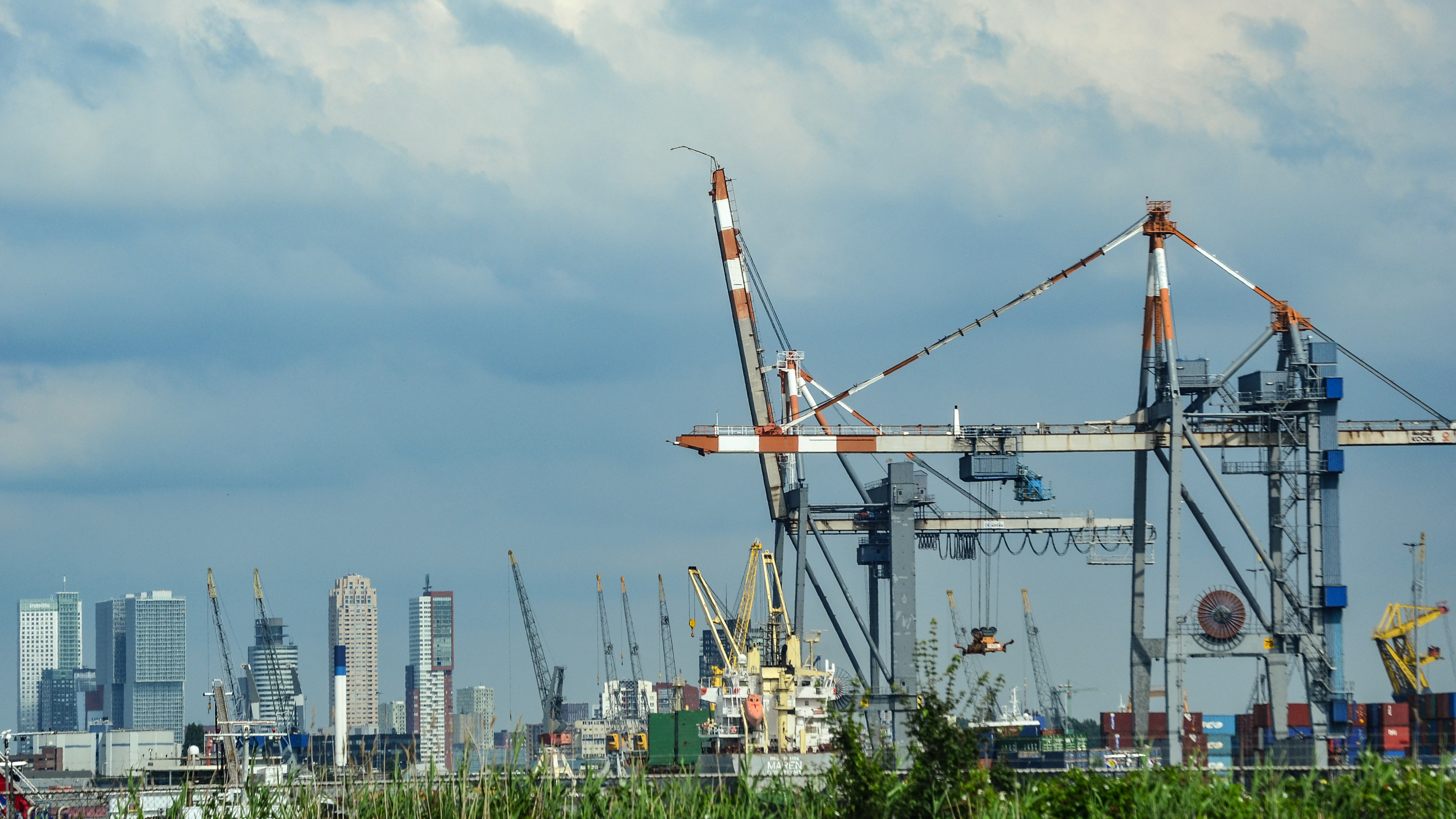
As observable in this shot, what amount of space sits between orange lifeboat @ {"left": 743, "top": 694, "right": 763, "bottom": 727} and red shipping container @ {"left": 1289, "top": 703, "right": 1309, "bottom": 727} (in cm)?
2533

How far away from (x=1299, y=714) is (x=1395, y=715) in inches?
237

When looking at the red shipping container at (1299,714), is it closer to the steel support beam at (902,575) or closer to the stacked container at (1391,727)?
the stacked container at (1391,727)

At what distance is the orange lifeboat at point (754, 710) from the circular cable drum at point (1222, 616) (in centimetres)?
2040

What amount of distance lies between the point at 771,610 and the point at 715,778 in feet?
133

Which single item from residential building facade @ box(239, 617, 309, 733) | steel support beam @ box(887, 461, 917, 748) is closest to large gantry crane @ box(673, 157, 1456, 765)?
steel support beam @ box(887, 461, 917, 748)

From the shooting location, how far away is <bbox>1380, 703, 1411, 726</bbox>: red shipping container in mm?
70688

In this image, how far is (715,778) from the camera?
1884 inches

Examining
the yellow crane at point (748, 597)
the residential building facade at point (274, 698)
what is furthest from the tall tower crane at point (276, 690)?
the yellow crane at point (748, 597)

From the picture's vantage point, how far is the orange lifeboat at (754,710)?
243ft

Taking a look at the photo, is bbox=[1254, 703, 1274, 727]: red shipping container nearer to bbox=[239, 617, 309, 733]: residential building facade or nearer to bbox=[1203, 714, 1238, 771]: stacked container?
bbox=[1203, 714, 1238, 771]: stacked container

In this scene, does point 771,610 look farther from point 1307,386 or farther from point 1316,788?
point 1316,788

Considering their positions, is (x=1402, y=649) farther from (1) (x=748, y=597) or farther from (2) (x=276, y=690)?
(2) (x=276, y=690)

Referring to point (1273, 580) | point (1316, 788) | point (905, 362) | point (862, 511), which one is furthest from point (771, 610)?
point (1316, 788)

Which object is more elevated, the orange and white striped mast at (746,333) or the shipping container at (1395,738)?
the orange and white striped mast at (746,333)
